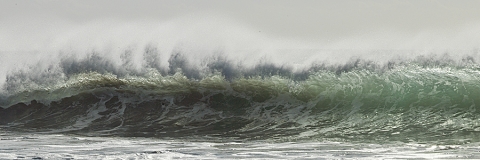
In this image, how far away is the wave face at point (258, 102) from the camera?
14148 millimetres

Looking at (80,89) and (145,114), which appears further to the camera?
(80,89)

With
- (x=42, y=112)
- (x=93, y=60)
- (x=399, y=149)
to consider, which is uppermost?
(x=93, y=60)

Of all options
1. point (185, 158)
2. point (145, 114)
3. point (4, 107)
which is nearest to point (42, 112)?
point (4, 107)

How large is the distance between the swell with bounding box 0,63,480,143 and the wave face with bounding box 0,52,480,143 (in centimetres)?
3

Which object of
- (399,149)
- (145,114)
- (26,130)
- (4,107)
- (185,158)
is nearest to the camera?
(185,158)

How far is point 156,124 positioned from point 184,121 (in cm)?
71

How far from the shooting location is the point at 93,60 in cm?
2092

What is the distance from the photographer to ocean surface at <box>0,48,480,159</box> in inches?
445

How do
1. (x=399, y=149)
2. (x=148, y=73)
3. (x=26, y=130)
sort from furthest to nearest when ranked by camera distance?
1. (x=148, y=73)
2. (x=26, y=130)
3. (x=399, y=149)

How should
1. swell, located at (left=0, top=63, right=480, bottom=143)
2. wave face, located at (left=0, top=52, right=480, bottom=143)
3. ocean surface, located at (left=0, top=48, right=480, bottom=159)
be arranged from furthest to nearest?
wave face, located at (left=0, top=52, right=480, bottom=143)
swell, located at (left=0, top=63, right=480, bottom=143)
ocean surface, located at (left=0, top=48, right=480, bottom=159)

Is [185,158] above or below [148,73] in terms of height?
below

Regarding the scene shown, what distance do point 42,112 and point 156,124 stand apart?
3915mm

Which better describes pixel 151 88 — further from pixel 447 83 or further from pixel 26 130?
pixel 447 83

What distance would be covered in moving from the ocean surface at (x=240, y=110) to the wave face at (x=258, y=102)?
0.11ft
